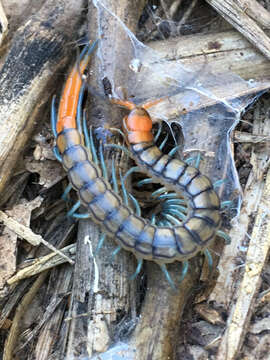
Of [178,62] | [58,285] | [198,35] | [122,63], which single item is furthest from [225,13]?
[58,285]

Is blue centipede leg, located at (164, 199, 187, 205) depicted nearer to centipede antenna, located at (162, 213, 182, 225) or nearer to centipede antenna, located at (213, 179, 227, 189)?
centipede antenna, located at (162, 213, 182, 225)

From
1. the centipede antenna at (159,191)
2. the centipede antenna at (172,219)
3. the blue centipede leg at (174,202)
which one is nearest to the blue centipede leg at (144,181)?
the centipede antenna at (159,191)

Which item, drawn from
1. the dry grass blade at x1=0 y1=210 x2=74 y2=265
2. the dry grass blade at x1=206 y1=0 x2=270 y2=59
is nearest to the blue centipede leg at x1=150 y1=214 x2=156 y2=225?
the dry grass blade at x1=0 y1=210 x2=74 y2=265

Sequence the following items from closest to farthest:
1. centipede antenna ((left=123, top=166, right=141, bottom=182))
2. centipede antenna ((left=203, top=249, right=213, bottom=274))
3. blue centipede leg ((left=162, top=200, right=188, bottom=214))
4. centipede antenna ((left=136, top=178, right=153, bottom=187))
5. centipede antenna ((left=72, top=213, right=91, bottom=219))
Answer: centipede antenna ((left=203, top=249, right=213, bottom=274)) < centipede antenna ((left=72, top=213, right=91, bottom=219)) < centipede antenna ((left=123, top=166, right=141, bottom=182)) < centipede antenna ((left=136, top=178, right=153, bottom=187)) < blue centipede leg ((left=162, top=200, right=188, bottom=214))

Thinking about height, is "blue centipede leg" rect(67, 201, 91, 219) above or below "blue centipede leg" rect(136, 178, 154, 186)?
above

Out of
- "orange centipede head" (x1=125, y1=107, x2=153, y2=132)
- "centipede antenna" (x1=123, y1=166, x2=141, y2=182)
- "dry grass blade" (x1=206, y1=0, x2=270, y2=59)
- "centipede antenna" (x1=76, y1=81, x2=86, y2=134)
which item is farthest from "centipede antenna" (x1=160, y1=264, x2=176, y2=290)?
"dry grass blade" (x1=206, y1=0, x2=270, y2=59)

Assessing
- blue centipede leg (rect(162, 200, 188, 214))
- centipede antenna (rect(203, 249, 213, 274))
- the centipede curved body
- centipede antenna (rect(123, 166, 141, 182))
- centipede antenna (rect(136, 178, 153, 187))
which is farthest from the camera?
blue centipede leg (rect(162, 200, 188, 214))

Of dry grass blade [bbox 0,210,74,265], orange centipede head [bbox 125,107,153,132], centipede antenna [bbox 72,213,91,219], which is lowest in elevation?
centipede antenna [bbox 72,213,91,219]

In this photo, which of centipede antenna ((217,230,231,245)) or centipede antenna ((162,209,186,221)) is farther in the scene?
centipede antenna ((162,209,186,221))

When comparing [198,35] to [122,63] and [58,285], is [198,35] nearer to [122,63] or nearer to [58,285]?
[122,63]
